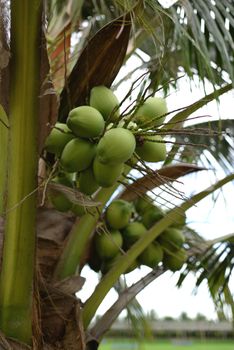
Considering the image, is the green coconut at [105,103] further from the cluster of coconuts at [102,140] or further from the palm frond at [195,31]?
the palm frond at [195,31]

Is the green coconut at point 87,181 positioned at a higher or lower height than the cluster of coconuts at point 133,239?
higher

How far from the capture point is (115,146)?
1.14 metres

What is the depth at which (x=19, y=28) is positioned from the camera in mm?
1271

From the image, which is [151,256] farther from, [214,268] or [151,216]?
[214,268]

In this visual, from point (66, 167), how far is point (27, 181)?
0.11 m

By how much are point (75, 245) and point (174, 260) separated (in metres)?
0.39

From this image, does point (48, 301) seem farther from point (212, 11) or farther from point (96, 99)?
point (212, 11)

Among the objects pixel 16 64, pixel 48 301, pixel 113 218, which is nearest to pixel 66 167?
pixel 16 64

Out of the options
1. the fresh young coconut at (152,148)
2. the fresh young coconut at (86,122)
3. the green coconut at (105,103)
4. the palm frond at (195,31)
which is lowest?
the fresh young coconut at (152,148)

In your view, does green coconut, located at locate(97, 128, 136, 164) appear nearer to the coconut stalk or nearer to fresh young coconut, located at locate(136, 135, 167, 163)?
fresh young coconut, located at locate(136, 135, 167, 163)

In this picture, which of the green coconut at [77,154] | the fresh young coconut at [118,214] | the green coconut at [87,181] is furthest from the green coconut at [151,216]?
the green coconut at [77,154]

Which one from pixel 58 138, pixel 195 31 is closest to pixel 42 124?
pixel 58 138

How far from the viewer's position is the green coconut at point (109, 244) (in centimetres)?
183

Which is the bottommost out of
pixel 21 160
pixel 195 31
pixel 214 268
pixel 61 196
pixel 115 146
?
pixel 214 268
